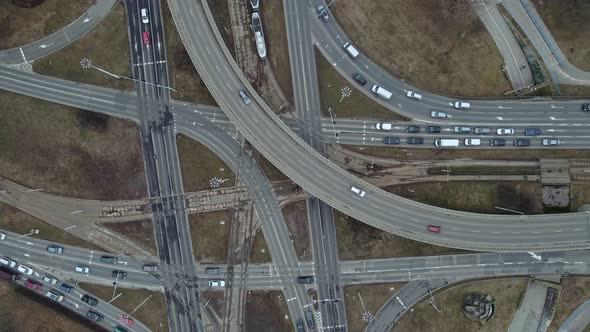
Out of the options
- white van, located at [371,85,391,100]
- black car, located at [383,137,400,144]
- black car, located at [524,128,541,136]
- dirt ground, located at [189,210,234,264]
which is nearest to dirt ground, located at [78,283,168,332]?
dirt ground, located at [189,210,234,264]

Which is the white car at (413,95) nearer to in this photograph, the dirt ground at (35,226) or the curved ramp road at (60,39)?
the curved ramp road at (60,39)

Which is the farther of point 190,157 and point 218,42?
point 190,157

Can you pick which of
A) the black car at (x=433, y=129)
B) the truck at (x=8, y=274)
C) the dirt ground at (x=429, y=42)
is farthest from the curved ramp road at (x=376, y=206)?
the truck at (x=8, y=274)

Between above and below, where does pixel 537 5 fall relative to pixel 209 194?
above

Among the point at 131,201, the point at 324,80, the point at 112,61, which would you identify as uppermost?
the point at 112,61

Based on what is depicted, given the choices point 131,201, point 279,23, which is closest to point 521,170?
point 279,23

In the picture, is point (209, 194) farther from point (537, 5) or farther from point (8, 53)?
point (537, 5)

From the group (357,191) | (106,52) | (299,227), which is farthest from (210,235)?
(106,52)
